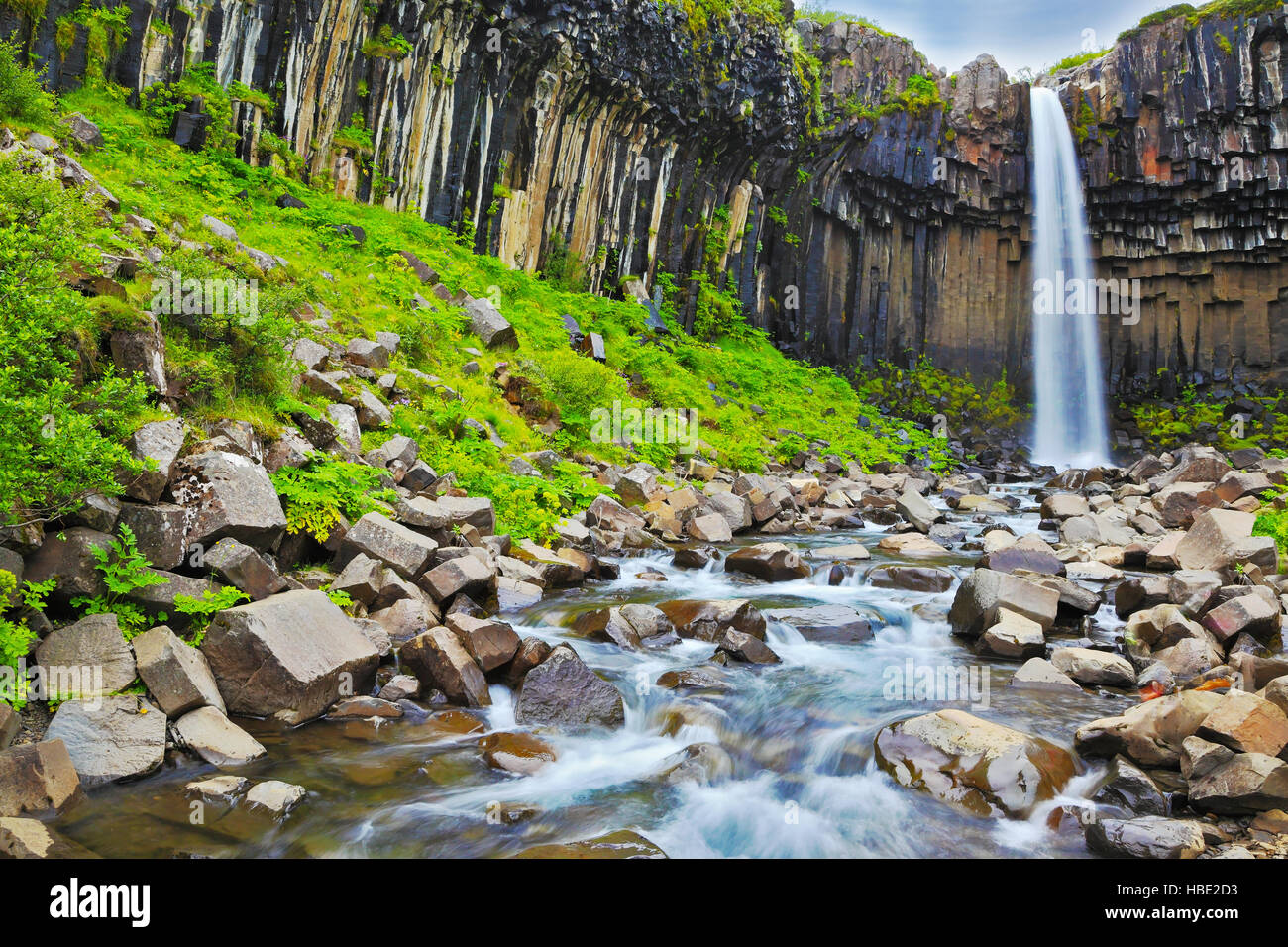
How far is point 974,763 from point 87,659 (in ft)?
20.0

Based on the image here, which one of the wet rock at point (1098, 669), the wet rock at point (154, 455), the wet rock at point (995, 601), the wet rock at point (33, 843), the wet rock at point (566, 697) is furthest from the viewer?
the wet rock at point (995, 601)

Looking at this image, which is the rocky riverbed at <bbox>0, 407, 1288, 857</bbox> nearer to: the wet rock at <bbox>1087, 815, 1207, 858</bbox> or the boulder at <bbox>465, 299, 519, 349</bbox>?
the wet rock at <bbox>1087, 815, 1207, 858</bbox>

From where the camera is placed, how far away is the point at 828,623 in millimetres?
8484

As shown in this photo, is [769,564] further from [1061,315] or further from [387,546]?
[1061,315]

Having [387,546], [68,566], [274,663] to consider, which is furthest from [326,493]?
[274,663]

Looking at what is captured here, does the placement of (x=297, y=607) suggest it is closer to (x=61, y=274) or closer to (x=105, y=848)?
(x=105, y=848)

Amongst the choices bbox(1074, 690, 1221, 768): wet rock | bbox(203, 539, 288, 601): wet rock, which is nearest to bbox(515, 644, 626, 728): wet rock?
bbox(203, 539, 288, 601): wet rock

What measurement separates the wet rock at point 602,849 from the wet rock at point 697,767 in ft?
2.74

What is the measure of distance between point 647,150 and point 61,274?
2237cm

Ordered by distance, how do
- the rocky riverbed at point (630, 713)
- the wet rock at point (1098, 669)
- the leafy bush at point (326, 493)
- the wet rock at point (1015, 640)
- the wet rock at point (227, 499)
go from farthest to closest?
the wet rock at point (1015, 640)
the leafy bush at point (326, 493)
the wet rock at point (1098, 669)
the wet rock at point (227, 499)
the rocky riverbed at point (630, 713)

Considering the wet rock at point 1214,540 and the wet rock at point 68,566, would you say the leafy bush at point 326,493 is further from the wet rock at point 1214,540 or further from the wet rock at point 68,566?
the wet rock at point 1214,540

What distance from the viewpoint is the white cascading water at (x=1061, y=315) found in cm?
3080

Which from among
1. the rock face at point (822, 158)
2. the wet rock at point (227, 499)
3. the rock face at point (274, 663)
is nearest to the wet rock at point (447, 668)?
the rock face at point (274, 663)

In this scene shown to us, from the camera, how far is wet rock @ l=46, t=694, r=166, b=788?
4.59 meters
